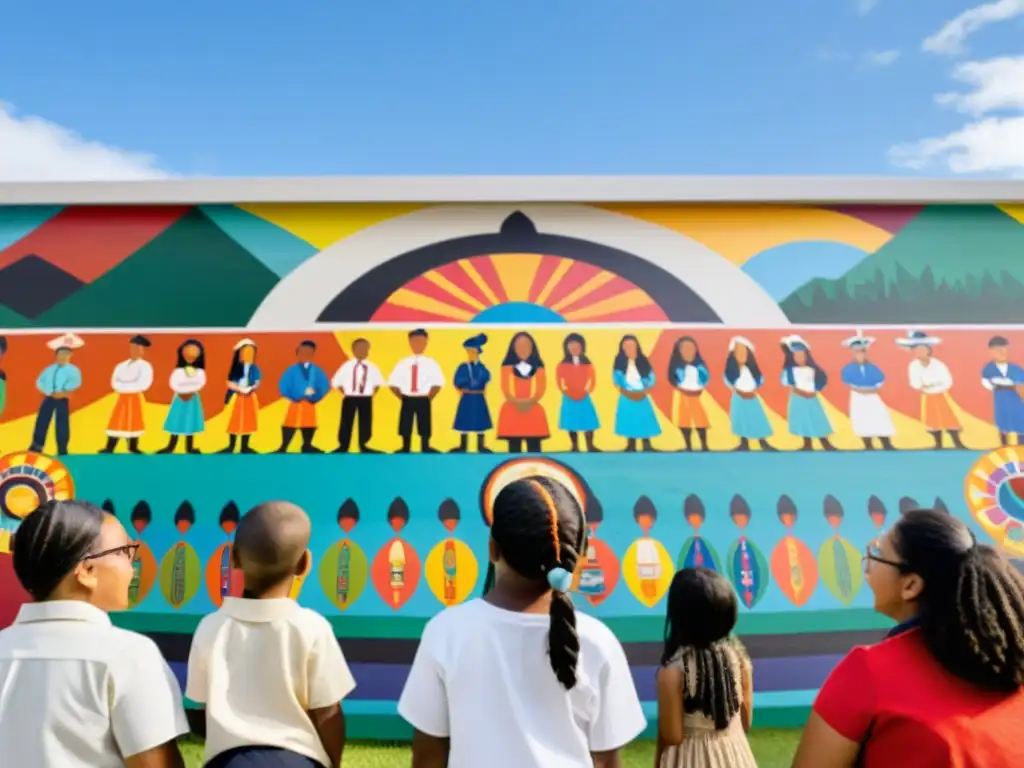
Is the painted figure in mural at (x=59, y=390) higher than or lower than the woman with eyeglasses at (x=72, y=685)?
higher

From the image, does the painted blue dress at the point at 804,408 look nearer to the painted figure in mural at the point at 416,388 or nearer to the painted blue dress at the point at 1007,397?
the painted blue dress at the point at 1007,397

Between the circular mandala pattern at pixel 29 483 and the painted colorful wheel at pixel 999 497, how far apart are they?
15.8 ft

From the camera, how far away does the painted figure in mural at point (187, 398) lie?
3496 millimetres

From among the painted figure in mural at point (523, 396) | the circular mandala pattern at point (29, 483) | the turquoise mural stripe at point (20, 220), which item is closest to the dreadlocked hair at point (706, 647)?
the painted figure in mural at point (523, 396)

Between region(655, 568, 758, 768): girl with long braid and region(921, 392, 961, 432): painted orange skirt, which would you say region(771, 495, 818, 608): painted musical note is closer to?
region(921, 392, 961, 432): painted orange skirt

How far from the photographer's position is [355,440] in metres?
3.48

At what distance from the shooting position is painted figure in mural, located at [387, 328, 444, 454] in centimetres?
349

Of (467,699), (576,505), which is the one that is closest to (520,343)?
(576,505)

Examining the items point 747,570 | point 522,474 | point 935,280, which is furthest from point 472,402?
point 935,280

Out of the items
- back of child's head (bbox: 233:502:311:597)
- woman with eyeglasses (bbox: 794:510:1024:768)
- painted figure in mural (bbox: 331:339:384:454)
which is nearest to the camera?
woman with eyeglasses (bbox: 794:510:1024:768)

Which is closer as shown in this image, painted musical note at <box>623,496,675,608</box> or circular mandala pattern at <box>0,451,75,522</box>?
painted musical note at <box>623,496,675,608</box>

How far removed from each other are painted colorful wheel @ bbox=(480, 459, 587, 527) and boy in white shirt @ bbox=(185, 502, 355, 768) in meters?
1.62

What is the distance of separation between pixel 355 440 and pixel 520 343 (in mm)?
1033

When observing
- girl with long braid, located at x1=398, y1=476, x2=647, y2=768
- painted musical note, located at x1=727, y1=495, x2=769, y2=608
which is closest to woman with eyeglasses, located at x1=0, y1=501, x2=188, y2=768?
girl with long braid, located at x1=398, y1=476, x2=647, y2=768
